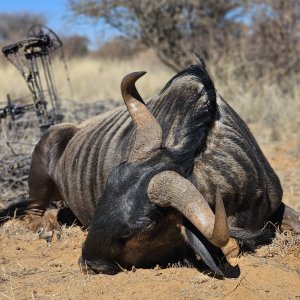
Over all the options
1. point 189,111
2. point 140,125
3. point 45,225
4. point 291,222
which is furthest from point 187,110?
point 45,225

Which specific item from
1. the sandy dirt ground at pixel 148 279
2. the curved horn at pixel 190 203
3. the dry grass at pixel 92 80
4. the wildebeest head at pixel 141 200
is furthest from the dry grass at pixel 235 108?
the curved horn at pixel 190 203

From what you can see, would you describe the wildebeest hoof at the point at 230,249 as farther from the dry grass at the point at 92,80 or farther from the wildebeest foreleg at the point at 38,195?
the dry grass at the point at 92,80

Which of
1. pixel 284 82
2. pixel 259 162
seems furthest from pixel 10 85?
pixel 259 162

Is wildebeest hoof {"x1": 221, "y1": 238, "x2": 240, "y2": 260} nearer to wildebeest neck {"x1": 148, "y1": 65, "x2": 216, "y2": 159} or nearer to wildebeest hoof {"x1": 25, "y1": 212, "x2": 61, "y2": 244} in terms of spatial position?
wildebeest neck {"x1": 148, "y1": 65, "x2": 216, "y2": 159}

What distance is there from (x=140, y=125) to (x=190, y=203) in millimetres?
623

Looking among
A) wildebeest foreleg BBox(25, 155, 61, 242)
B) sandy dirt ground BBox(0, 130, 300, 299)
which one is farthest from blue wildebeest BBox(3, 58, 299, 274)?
wildebeest foreleg BBox(25, 155, 61, 242)

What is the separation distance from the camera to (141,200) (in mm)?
3219

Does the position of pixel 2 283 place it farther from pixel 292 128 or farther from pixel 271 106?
pixel 271 106

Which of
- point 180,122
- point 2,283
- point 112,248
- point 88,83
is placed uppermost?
point 180,122

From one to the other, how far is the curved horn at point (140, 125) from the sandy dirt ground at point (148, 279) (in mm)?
726

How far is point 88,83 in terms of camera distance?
16969 millimetres

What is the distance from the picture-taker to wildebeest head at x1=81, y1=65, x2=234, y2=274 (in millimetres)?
3137

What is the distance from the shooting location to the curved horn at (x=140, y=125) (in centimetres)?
331

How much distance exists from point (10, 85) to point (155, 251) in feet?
41.1
